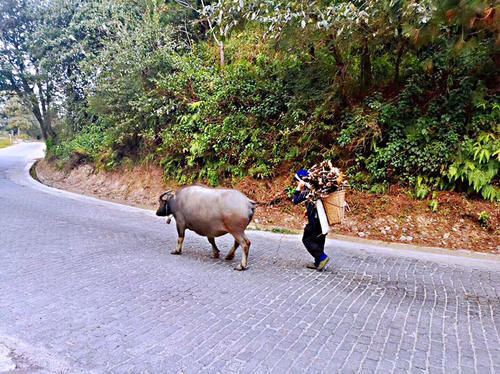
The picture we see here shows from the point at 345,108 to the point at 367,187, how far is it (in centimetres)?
252

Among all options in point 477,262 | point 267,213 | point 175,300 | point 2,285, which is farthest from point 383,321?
point 267,213

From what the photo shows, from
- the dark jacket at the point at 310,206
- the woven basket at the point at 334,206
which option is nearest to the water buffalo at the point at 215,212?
the dark jacket at the point at 310,206

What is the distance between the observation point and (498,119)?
809 centimetres

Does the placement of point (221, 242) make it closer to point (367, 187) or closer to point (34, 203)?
point (367, 187)

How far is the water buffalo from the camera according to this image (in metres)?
5.66

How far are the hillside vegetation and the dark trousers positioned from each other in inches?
161

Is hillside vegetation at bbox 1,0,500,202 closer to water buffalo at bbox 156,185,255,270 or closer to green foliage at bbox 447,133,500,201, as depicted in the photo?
green foliage at bbox 447,133,500,201

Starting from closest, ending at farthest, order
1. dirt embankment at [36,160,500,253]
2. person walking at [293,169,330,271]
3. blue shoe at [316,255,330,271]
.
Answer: person walking at [293,169,330,271], blue shoe at [316,255,330,271], dirt embankment at [36,160,500,253]

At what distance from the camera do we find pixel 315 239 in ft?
18.6

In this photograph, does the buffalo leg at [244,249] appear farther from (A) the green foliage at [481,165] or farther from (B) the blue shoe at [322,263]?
(A) the green foliage at [481,165]

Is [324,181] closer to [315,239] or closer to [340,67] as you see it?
[315,239]

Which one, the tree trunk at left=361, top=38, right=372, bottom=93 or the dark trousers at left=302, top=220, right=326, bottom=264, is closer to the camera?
the dark trousers at left=302, top=220, right=326, bottom=264

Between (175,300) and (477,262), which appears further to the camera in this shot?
(477,262)

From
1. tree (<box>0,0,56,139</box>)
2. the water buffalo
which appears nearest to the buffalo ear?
the water buffalo
